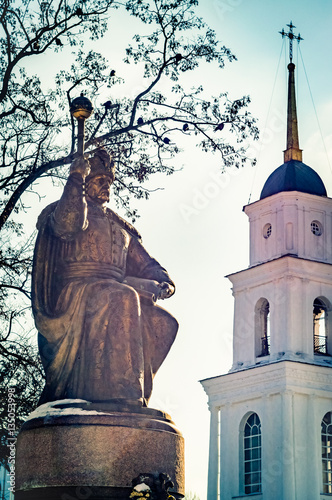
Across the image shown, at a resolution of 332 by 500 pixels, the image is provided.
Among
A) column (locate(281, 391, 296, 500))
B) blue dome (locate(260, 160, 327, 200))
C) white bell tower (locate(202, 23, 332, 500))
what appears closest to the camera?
column (locate(281, 391, 296, 500))

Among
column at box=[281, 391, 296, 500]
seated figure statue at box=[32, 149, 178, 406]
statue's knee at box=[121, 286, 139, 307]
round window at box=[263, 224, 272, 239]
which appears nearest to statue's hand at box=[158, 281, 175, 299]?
seated figure statue at box=[32, 149, 178, 406]

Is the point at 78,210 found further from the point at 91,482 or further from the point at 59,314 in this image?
the point at 91,482

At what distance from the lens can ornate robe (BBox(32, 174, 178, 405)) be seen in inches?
360

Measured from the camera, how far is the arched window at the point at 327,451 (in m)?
46.2

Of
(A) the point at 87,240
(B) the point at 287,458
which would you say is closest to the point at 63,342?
(A) the point at 87,240

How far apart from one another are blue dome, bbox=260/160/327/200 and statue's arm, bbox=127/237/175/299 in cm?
3955

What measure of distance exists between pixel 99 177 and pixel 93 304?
1.19m

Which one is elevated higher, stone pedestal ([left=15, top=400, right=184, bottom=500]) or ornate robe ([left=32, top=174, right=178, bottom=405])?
ornate robe ([left=32, top=174, right=178, bottom=405])

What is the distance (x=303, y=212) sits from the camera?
162 ft

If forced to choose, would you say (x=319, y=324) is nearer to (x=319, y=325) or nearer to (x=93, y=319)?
(x=319, y=325)

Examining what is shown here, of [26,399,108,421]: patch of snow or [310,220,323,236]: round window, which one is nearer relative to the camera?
[26,399,108,421]: patch of snow

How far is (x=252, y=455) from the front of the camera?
48.3 metres

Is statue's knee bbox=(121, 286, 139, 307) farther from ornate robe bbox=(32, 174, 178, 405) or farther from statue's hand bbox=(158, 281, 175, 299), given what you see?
statue's hand bbox=(158, 281, 175, 299)

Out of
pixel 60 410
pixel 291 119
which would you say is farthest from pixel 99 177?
pixel 291 119
